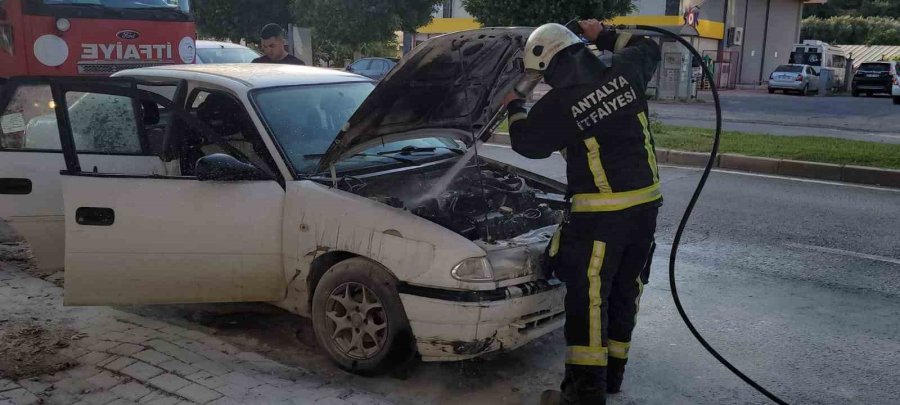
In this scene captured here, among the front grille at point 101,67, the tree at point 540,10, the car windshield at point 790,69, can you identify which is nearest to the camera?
the front grille at point 101,67

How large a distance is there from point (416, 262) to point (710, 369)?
1740mm

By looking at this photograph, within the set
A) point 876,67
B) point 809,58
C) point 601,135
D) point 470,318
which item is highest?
point 809,58

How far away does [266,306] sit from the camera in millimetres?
4855

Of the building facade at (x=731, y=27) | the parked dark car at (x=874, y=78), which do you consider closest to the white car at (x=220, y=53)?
the building facade at (x=731, y=27)

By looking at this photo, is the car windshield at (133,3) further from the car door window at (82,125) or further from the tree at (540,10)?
the tree at (540,10)

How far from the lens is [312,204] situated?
12.9 ft

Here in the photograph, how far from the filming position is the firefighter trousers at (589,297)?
3.47 meters

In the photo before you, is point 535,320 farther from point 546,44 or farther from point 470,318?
point 546,44

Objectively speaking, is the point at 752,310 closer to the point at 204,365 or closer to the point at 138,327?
the point at 204,365

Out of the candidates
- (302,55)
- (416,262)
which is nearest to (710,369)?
(416,262)

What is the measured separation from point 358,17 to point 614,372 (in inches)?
961

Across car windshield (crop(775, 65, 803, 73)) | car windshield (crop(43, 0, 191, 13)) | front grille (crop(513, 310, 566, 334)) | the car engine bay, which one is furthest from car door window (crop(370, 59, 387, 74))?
front grille (crop(513, 310, 566, 334))

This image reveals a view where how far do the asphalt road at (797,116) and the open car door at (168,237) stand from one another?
13278mm

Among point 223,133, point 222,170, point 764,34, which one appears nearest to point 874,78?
point 764,34
